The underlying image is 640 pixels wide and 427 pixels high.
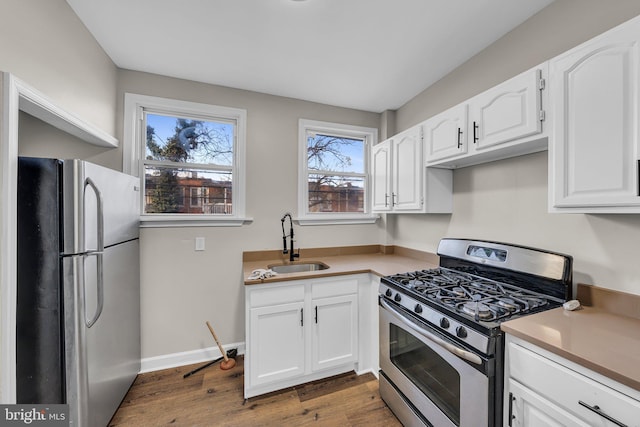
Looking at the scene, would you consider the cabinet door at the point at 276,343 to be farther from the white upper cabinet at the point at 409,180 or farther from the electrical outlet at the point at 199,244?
the white upper cabinet at the point at 409,180

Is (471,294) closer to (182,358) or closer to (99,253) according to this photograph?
(99,253)

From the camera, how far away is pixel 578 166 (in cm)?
114

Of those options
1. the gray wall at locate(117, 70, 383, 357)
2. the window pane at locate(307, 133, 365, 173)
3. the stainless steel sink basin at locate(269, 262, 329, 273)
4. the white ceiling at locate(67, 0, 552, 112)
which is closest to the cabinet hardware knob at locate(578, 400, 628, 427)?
the stainless steel sink basin at locate(269, 262, 329, 273)

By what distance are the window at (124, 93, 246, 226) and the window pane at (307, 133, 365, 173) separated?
77 cm

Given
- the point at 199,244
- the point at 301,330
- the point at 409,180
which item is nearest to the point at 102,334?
the point at 199,244

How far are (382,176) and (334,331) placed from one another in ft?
5.02

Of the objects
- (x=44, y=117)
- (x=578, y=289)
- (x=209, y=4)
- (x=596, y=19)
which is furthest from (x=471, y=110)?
(x=44, y=117)

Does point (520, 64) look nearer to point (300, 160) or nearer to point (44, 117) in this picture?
point (300, 160)

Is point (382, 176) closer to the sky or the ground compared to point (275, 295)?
closer to the sky

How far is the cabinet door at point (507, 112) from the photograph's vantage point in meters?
1.31

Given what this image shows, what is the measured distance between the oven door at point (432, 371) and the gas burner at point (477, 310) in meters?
0.17

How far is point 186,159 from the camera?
2.39 metres

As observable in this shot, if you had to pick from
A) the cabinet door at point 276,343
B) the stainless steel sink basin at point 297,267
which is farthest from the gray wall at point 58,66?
the cabinet door at point 276,343

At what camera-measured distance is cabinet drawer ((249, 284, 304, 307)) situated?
1825 mm
